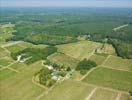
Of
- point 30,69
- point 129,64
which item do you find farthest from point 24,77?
point 129,64

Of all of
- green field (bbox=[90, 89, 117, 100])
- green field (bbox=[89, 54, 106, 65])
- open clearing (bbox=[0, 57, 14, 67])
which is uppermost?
green field (bbox=[90, 89, 117, 100])

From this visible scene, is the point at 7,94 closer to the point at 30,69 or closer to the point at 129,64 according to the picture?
the point at 30,69

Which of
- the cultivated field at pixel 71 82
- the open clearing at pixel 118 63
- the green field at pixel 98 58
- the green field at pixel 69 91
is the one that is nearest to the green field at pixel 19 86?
the cultivated field at pixel 71 82

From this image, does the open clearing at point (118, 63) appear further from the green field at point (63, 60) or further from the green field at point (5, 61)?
the green field at point (5, 61)

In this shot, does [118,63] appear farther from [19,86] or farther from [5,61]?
[5,61]

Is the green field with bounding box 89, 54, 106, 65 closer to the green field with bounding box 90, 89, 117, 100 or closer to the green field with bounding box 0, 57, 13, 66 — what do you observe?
the green field with bounding box 90, 89, 117, 100

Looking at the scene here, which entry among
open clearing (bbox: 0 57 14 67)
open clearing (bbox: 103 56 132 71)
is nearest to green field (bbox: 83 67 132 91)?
open clearing (bbox: 103 56 132 71)
